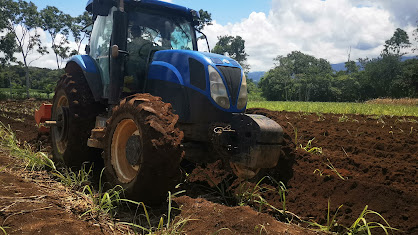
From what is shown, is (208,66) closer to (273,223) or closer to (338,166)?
(273,223)

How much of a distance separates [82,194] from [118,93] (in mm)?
1252

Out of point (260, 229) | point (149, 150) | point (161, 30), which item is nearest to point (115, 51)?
point (161, 30)

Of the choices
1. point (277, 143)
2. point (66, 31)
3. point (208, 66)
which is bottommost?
point (277, 143)

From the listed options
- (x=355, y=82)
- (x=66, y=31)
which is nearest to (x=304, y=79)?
(x=355, y=82)

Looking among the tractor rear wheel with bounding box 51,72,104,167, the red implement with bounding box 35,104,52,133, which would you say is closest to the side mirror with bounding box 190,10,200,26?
Result: the tractor rear wheel with bounding box 51,72,104,167

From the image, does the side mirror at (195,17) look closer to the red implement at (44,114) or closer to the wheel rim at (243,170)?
the wheel rim at (243,170)

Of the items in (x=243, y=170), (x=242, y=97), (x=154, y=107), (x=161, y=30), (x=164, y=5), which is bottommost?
(x=243, y=170)

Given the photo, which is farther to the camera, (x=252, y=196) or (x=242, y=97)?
(x=242, y=97)

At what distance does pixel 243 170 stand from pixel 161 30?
2.17m

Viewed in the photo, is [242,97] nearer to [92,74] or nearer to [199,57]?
[199,57]

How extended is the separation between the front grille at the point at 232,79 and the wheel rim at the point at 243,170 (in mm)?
658

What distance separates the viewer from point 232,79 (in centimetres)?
356

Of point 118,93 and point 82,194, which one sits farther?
point 118,93

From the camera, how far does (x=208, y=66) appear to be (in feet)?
11.3
